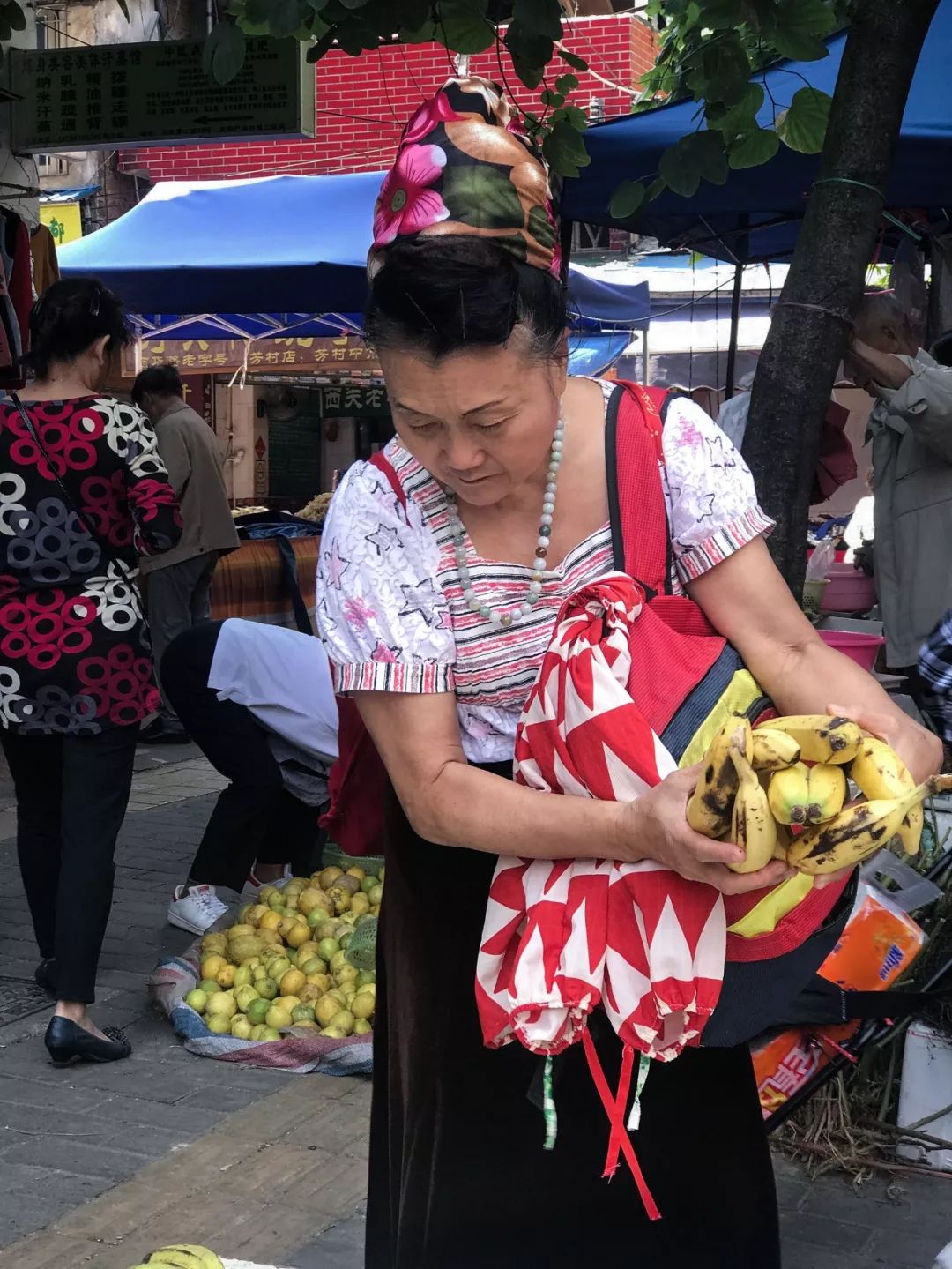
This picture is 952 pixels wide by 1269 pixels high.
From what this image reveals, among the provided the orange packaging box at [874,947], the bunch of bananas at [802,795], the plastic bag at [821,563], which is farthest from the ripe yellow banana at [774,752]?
the plastic bag at [821,563]

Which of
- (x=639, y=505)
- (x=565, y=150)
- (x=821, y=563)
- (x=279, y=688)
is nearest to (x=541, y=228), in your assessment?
(x=639, y=505)

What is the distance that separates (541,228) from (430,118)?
20cm

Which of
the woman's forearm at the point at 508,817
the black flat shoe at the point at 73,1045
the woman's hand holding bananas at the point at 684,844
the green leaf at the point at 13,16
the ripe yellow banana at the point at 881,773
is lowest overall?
the black flat shoe at the point at 73,1045

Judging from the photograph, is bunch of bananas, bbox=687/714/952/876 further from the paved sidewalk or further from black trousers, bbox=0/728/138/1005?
black trousers, bbox=0/728/138/1005

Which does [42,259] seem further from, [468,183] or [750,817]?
[750,817]

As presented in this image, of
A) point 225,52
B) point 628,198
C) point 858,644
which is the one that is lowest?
point 858,644

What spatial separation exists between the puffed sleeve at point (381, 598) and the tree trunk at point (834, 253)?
1.90 m

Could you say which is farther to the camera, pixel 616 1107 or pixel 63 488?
pixel 63 488

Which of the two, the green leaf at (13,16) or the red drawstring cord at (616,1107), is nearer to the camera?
the red drawstring cord at (616,1107)

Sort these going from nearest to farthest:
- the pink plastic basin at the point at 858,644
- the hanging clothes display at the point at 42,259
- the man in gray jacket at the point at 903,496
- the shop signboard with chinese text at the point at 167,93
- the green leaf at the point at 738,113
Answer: the green leaf at the point at 738,113 < the pink plastic basin at the point at 858,644 < the man in gray jacket at the point at 903,496 < the shop signboard with chinese text at the point at 167,93 < the hanging clothes display at the point at 42,259

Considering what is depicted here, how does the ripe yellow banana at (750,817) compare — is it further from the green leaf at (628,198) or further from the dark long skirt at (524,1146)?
the green leaf at (628,198)

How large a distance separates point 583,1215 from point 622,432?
41.7 inches

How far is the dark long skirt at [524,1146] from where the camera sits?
193 cm

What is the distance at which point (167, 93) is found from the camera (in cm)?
587
